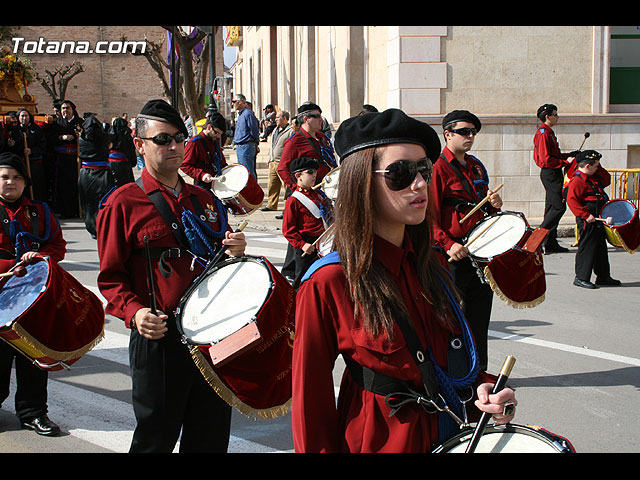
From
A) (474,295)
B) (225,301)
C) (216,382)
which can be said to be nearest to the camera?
(216,382)

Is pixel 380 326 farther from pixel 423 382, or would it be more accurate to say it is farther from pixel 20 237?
pixel 20 237

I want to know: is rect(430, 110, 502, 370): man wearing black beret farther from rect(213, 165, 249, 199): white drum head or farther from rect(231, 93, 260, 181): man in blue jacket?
rect(231, 93, 260, 181): man in blue jacket

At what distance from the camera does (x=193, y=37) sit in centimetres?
2369

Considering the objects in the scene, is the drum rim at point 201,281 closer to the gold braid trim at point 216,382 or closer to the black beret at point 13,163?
the gold braid trim at point 216,382

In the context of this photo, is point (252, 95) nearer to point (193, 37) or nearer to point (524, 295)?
point (193, 37)

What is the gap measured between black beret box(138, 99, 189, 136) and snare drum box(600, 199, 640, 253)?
23.6 ft

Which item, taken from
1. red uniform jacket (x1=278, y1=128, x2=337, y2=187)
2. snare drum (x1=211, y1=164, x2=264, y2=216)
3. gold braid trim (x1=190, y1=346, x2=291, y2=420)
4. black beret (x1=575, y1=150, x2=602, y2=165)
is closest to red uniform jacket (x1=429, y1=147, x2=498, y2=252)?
gold braid trim (x1=190, y1=346, x2=291, y2=420)

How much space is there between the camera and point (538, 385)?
5906mm

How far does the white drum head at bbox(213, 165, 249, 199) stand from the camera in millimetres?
9595

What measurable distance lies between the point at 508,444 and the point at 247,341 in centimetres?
122

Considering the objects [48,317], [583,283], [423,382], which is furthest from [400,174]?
[583,283]

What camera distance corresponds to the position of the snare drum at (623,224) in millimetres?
9516

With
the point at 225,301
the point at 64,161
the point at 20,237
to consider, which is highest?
the point at 64,161
